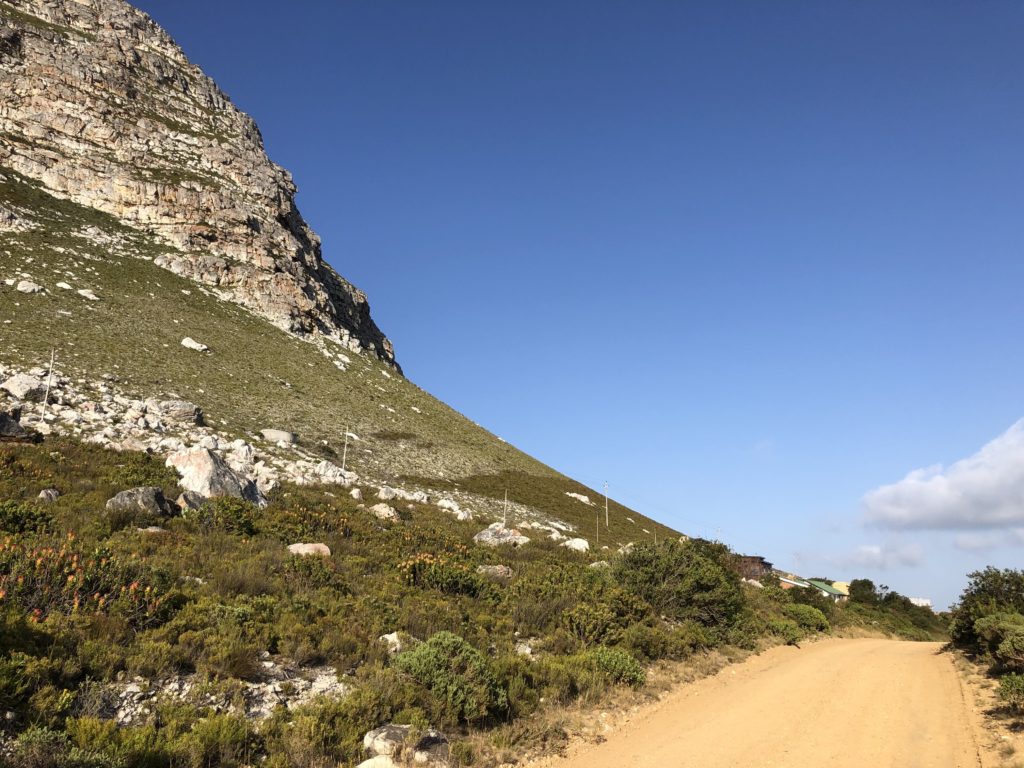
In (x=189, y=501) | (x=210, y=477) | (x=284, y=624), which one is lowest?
(x=284, y=624)

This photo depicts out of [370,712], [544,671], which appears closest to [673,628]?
[544,671]

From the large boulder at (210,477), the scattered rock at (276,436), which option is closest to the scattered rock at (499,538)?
the large boulder at (210,477)

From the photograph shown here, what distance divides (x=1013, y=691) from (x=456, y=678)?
11617mm

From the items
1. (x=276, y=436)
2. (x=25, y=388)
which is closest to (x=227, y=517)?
(x=25, y=388)

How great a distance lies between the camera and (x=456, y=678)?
9406 mm

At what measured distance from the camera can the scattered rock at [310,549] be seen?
50.9ft

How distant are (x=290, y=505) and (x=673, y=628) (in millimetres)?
14344

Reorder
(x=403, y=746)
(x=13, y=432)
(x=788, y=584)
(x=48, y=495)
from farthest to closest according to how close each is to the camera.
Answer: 1. (x=788, y=584)
2. (x=13, y=432)
3. (x=48, y=495)
4. (x=403, y=746)

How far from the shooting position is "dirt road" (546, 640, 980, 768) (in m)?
8.88

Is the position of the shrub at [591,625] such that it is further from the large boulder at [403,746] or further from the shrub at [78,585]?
the shrub at [78,585]

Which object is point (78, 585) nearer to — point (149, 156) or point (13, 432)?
point (13, 432)

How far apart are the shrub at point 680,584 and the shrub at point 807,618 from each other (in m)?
6.92

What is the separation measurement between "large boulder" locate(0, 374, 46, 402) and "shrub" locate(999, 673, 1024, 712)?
39096 millimetres

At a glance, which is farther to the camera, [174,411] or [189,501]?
[174,411]
